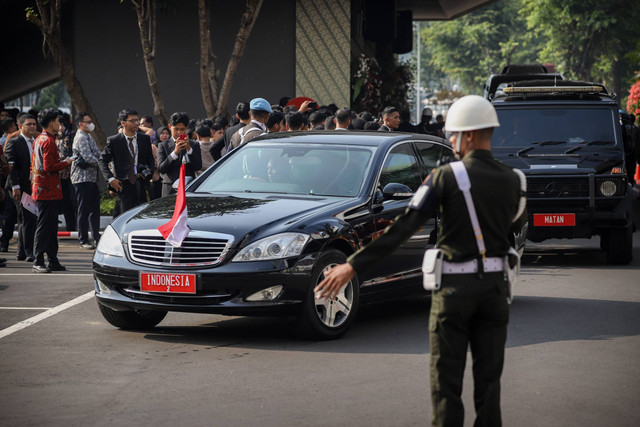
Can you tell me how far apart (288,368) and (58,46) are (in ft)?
49.1

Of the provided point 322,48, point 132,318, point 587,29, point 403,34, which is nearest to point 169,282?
point 132,318

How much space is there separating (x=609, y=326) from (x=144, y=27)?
13912 mm

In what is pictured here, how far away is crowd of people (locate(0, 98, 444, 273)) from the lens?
1343 cm

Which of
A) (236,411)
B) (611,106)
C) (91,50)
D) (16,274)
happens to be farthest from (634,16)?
(236,411)

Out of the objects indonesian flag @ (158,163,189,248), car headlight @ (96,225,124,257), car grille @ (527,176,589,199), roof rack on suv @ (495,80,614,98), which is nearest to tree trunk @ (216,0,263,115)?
roof rack on suv @ (495,80,614,98)

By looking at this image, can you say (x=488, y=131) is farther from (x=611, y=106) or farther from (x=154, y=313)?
(x=611, y=106)

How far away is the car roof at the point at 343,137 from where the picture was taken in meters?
10.0

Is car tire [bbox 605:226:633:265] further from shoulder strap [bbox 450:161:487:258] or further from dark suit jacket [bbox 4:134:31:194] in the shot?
shoulder strap [bbox 450:161:487:258]

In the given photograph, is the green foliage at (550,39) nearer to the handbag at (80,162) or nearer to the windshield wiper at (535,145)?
the windshield wiper at (535,145)

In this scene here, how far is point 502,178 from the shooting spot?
5.09 m

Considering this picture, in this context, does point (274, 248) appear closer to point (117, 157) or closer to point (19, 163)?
point (19, 163)

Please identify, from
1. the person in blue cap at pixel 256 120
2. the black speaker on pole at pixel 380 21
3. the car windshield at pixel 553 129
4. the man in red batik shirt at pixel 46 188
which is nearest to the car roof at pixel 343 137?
the person in blue cap at pixel 256 120

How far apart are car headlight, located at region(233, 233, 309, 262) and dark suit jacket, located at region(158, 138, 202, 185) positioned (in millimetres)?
6063

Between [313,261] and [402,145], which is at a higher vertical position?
[402,145]
